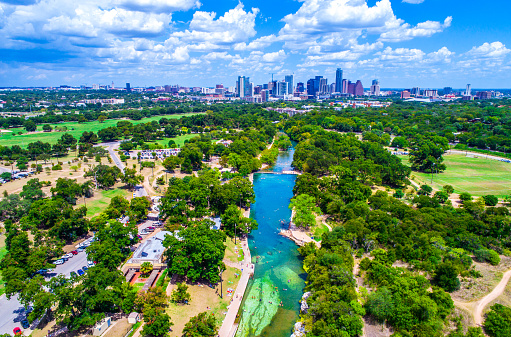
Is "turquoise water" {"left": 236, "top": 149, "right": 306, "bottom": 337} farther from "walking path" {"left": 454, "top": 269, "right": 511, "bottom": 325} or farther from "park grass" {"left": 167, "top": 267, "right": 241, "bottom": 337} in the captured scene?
"walking path" {"left": 454, "top": 269, "right": 511, "bottom": 325}

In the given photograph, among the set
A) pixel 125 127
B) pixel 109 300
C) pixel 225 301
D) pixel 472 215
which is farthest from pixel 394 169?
pixel 125 127

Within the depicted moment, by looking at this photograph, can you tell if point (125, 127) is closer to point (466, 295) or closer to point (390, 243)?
point (390, 243)

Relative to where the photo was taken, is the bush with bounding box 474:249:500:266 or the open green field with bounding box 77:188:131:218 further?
the open green field with bounding box 77:188:131:218

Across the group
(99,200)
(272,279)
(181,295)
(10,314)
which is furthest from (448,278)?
(99,200)

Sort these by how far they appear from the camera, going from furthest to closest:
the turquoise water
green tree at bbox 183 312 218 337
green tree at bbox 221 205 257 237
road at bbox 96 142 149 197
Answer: road at bbox 96 142 149 197
green tree at bbox 221 205 257 237
the turquoise water
green tree at bbox 183 312 218 337

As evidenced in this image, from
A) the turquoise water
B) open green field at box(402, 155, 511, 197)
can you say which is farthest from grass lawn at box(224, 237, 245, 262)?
open green field at box(402, 155, 511, 197)

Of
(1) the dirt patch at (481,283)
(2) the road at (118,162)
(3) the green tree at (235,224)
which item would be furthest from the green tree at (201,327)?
(2) the road at (118,162)
